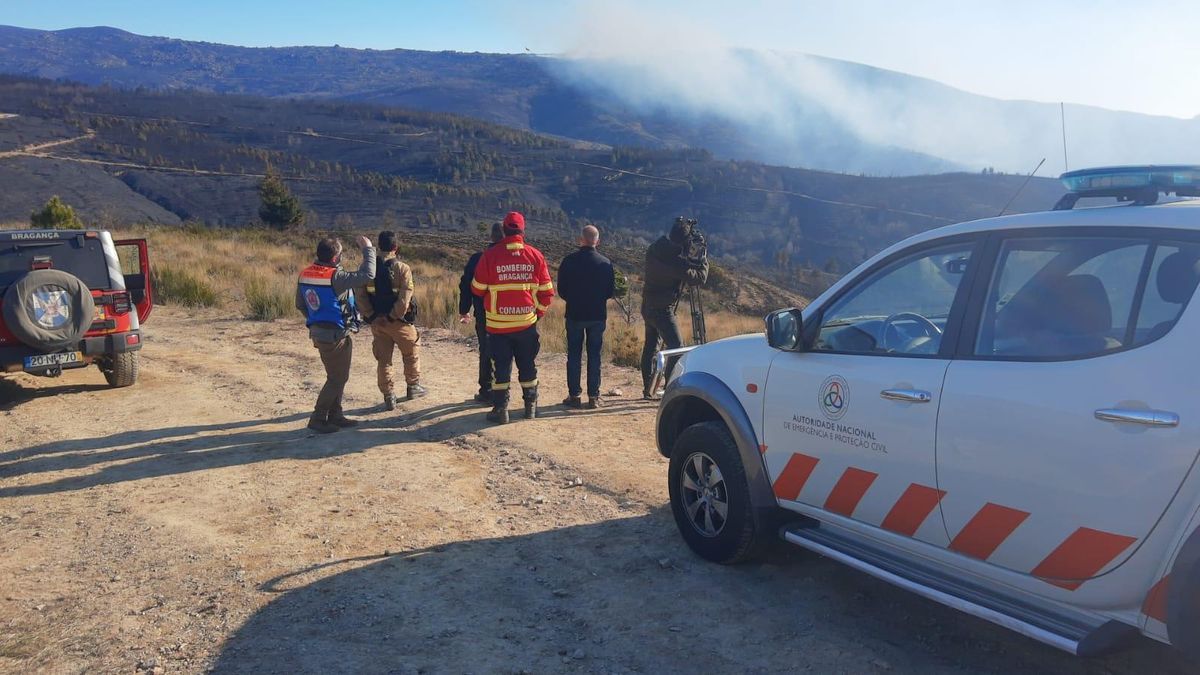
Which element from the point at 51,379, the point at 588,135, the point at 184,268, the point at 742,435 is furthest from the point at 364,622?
the point at 588,135

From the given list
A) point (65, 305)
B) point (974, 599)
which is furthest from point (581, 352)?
point (974, 599)

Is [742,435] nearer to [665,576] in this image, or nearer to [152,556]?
[665,576]

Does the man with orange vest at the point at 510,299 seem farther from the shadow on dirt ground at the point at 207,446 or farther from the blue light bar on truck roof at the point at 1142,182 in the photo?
the blue light bar on truck roof at the point at 1142,182

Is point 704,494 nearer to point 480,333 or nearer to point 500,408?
point 500,408

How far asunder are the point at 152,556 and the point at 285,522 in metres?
0.79

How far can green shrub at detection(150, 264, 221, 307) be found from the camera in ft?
51.0

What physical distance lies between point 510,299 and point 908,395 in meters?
4.75

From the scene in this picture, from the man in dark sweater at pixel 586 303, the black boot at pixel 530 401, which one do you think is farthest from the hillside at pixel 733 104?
the black boot at pixel 530 401

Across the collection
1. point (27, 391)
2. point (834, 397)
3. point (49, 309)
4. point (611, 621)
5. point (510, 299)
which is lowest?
point (27, 391)

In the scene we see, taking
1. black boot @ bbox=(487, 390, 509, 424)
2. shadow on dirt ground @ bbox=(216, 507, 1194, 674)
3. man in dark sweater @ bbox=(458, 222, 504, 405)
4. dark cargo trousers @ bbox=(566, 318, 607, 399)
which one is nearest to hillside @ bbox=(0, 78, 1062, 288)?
dark cargo trousers @ bbox=(566, 318, 607, 399)

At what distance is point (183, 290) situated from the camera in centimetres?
1582

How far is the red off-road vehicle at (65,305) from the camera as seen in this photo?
26.7 ft

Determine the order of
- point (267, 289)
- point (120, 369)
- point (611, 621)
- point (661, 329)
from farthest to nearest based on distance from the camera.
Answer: point (267, 289)
point (120, 369)
point (661, 329)
point (611, 621)

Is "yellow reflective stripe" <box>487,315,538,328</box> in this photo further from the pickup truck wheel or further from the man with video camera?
the pickup truck wheel
